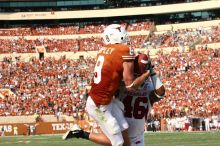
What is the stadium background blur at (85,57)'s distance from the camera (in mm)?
32438

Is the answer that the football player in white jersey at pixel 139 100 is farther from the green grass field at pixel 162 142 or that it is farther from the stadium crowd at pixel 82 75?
the stadium crowd at pixel 82 75

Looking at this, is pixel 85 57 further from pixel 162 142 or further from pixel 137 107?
pixel 137 107

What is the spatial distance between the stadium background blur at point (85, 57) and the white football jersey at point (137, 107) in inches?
871

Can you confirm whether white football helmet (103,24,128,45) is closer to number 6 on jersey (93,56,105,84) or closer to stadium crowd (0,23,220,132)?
number 6 on jersey (93,56,105,84)

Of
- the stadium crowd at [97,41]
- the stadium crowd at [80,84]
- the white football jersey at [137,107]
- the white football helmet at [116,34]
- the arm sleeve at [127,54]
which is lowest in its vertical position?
the stadium crowd at [80,84]

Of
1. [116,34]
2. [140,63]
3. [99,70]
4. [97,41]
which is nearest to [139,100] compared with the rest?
[140,63]

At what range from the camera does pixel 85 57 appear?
50.4 meters

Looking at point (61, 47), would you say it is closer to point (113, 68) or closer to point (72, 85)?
point (72, 85)

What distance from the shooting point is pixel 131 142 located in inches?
284

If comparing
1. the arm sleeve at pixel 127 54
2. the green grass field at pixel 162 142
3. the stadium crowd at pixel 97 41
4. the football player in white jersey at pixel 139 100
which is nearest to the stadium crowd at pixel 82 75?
the stadium crowd at pixel 97 41

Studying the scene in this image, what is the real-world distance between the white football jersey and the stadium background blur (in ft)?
72.6

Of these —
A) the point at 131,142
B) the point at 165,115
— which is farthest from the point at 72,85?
the point at 131,142

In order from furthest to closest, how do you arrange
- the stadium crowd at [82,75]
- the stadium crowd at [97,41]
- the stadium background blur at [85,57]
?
the stadium crowd at [97,41]
the stadium crowd at [82,75]
the stadium background blur at [85,57]

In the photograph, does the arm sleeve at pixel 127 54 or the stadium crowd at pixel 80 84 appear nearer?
the arm sleeve at pixel 127 54
